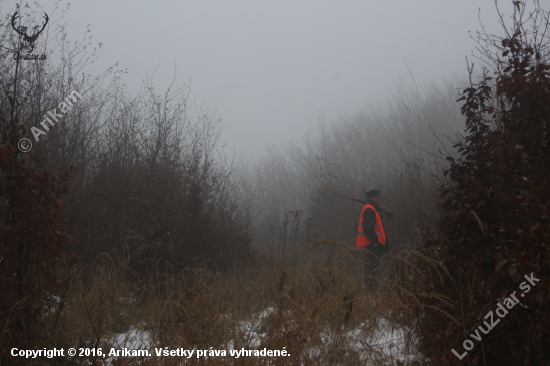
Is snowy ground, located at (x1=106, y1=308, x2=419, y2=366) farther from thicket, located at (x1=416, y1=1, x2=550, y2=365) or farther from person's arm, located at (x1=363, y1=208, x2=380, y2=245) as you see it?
person's arm, located at (x1=363, y1=208, x2=380, y2=245)

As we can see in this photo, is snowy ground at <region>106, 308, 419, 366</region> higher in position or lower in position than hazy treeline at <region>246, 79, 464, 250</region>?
lower

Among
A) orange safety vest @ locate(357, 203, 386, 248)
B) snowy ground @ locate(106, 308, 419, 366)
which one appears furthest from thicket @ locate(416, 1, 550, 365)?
orange safety vest @ locate(357, 203, 386, 248)

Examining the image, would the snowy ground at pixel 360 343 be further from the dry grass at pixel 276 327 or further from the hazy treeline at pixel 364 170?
the hazy treeline at pixel 364 170

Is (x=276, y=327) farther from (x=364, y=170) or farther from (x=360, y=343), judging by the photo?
(x=364, y=170)

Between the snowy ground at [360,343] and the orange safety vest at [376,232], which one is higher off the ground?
the orange safety vest at [376,232]

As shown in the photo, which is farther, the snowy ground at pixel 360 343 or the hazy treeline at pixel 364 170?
the hazy treeline at pixel 364 170

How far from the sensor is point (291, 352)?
3211 mm

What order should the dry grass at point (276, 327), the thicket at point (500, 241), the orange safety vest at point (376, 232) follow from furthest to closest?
the orange safety vest at point (376, 232) → the dry grass at point (276, 327) → the thicket at point (500, 241)

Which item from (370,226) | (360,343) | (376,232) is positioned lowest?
(360,343)

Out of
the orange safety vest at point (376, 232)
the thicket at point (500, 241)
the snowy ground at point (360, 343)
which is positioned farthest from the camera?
the orange safety vest at point (376, 232)

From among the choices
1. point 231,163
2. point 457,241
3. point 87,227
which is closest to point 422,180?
point 231,163

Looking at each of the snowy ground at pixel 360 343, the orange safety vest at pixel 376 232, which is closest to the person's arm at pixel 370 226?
the orange safety vest at pixel 376 232

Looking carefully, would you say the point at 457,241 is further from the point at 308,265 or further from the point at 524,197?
the point at 308,265

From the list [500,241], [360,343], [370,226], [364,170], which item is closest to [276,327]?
[360,343]
